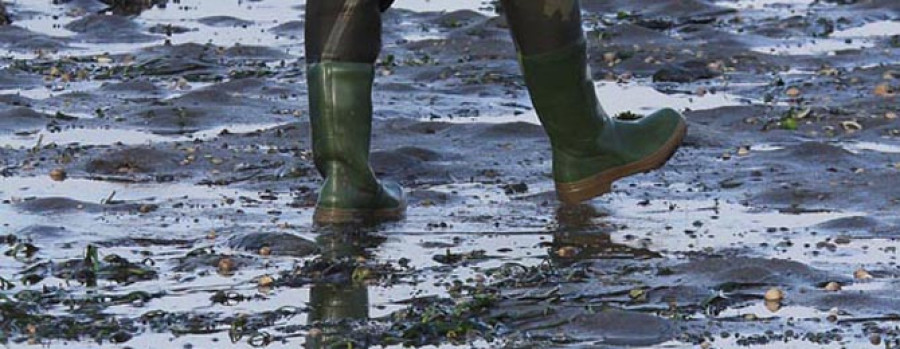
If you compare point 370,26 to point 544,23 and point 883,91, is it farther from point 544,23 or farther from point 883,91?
point 883,91

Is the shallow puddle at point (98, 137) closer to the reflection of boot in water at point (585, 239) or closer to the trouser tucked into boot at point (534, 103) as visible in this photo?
the trouser tucked into boot at point (534, 103)

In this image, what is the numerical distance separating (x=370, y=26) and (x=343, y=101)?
254 millimetres

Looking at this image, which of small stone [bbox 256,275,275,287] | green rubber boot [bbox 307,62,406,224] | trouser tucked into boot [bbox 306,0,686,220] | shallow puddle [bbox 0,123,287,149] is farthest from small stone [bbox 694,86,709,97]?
small stone [bbox 256,275,275,287]

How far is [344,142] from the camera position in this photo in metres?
8.07

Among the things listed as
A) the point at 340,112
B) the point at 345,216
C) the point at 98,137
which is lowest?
the point at 98,137

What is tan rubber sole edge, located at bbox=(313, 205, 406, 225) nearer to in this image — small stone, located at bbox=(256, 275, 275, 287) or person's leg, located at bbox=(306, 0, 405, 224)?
person's leg, located at bbox=(306, 0, 405, 224)

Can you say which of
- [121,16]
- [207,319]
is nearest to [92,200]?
[207,319]

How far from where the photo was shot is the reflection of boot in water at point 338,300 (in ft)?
20.7

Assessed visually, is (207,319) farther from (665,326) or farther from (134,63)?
(134,63)

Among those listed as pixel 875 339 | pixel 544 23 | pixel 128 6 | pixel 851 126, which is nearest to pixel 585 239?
pixel 544 23

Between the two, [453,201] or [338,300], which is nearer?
[338,300]

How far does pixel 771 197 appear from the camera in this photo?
28.2 feet

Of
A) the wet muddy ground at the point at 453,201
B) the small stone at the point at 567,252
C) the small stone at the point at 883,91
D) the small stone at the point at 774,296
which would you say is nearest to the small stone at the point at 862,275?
the wet muddy ground at the point at 453,201

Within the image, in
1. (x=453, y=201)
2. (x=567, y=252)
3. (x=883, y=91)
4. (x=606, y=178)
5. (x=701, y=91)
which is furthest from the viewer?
(x=701, y=91)
